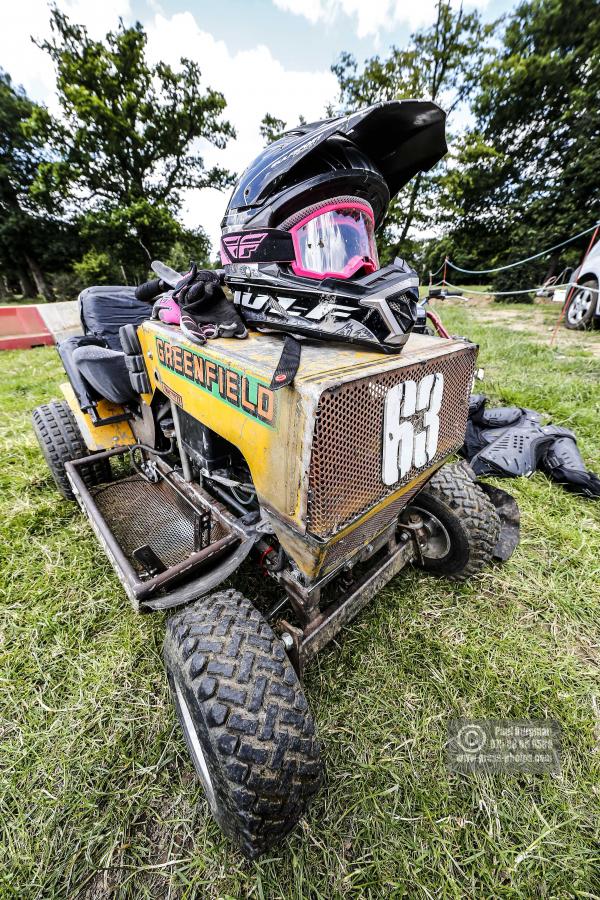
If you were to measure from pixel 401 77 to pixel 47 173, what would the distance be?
56.6ft

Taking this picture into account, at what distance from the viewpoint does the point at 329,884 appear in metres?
1.33

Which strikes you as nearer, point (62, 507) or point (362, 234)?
point (362, 234)

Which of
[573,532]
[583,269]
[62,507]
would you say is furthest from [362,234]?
[583,269]

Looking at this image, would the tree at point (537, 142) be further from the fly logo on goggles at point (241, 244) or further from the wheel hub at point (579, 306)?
the fly logo on goggles at point (241, 244)

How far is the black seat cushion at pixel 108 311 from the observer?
2998mm

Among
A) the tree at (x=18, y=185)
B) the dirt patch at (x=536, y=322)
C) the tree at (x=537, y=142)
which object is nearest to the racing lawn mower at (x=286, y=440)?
the dirt patch at (x=536, y=322)

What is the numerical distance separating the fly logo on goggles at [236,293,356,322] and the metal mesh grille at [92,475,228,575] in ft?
3.72

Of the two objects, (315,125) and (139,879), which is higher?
(315,125)

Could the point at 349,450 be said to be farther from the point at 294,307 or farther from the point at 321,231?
the point at 321,231

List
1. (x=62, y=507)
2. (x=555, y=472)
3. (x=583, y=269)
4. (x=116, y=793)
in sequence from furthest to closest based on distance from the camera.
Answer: (x=583, y=269), (x=555, y=472), (x=62, y=507), (x=116, y=793)

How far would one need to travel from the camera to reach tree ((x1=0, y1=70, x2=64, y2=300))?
71.4 feet

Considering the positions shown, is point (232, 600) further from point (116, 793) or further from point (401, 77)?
point (401, 77)

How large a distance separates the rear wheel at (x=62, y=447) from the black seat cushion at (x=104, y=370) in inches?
29.8

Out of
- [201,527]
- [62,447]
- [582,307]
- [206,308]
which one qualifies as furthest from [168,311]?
[582,307]
